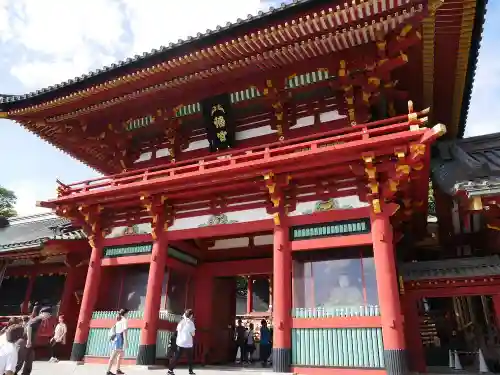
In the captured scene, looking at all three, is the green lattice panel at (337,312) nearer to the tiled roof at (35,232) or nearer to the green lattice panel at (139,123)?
the green lattice panel at (139,123)

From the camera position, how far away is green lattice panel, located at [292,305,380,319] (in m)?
9.07

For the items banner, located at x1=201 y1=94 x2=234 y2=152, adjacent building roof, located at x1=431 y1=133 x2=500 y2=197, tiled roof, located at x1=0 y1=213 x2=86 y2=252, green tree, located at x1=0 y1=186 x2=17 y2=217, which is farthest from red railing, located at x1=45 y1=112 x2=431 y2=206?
green tree, located at x1=0 y1=186 x2=17 y2=217

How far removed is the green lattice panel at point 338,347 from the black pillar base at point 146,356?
13.5 ft

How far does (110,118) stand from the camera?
45.4 feet

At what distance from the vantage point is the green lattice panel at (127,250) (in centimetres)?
1243

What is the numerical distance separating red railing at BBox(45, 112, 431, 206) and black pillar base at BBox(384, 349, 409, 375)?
449 cm

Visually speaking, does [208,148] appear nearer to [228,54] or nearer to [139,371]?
[228,54]

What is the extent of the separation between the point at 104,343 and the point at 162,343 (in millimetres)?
1800

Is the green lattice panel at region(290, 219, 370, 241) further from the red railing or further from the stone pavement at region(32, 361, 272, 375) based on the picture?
the stone pavement at region(32, 361, 272, 375)

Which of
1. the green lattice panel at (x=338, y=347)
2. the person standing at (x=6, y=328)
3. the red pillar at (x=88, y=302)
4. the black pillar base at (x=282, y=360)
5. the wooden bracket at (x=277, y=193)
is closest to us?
the person standing at (x=6, y=328)

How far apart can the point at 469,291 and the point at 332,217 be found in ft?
13.3

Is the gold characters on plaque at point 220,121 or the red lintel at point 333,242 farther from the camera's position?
the gold characters on plaque at point 220,121

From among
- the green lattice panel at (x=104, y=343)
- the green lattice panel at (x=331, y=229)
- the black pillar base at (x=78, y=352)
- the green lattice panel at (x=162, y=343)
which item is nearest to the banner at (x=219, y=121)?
the green lattice panel at (x=331, y=229)

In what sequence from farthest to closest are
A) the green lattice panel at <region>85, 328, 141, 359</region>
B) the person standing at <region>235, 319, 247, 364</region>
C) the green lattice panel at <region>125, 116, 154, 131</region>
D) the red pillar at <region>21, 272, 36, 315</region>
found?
1. the red pillar at <region>21, 272, 36, 315</region>
2. the person standing at <region>235, 319, 247, 364</region>
3. the green lattice panel at <region>125, 116, 154, 131</region>
4. the green lattice panel at <region>85, 328, 141, 359</region>
